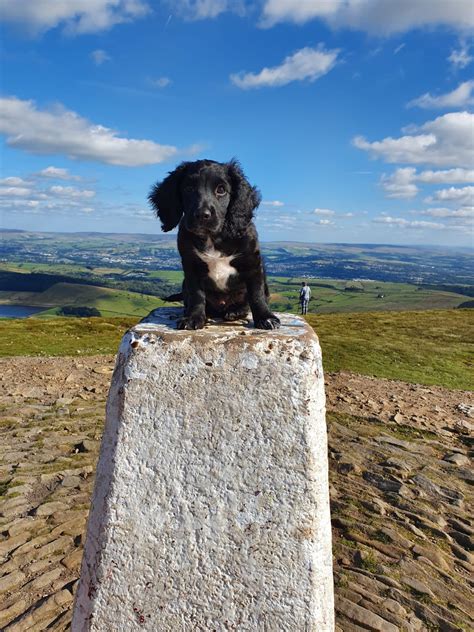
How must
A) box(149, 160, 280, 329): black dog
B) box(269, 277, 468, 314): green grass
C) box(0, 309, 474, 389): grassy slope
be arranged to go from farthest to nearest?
1. box(269, 277, 468, 314): green grass
2. box(0, 309, 474, 389): grassy slope
3. box(149, 160, 280, 329): black dog

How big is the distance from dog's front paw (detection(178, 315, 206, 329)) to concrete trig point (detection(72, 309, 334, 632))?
498 millimetres

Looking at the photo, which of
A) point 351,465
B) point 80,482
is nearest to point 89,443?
point 80,482

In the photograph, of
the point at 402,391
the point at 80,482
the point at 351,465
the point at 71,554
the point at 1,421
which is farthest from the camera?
the point at 402,391

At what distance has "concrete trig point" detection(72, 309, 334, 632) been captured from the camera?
3074mm

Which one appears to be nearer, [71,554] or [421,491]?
[71,554]

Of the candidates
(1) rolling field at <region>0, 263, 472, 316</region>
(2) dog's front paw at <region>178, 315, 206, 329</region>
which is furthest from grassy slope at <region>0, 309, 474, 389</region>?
(1) rolling field at <region>0, 263, 472, 316</region>

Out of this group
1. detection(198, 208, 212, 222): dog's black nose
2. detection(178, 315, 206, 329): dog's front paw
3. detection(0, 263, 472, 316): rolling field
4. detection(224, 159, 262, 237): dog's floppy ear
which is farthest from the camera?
detection(0, 263, 472, 316): rolling field

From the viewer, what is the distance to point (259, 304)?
13.6ft

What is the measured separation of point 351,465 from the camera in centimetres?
851

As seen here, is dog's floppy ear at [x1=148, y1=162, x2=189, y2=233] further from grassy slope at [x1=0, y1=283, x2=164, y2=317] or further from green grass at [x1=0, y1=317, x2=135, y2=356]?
grassy slope at [x1=0, y1=283, x2=164, y2=317]

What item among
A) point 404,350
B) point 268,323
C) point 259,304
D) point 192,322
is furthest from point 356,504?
point 404,350

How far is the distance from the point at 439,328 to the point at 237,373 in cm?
2907

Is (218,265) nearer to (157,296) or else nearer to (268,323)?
(268,323)

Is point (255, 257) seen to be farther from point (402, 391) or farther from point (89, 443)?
point (402, 391)
